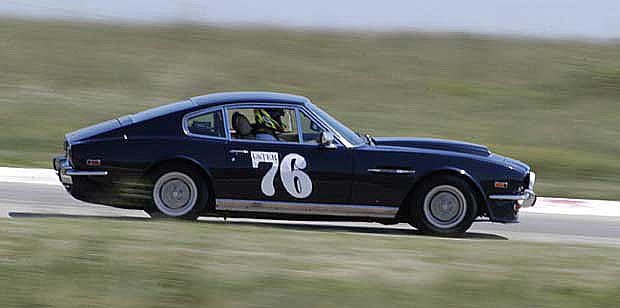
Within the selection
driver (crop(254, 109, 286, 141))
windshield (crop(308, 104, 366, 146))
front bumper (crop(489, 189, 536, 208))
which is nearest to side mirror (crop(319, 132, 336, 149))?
windshield (crop(308, 104, 366, 146))

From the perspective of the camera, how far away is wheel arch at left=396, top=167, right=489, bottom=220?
369 inches

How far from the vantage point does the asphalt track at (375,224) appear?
10172 millimetres

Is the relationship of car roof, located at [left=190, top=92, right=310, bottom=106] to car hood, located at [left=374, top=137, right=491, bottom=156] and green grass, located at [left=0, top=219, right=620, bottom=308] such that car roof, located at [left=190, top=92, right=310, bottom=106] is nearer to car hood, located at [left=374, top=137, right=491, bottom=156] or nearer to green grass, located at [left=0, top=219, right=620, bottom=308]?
car hood, located at [left=374, top=137, right=491, bottom=156]

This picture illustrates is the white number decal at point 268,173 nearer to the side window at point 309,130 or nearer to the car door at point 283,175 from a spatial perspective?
the car door at point 283,175

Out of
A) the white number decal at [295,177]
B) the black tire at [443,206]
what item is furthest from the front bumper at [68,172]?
the black tire at [443,206]

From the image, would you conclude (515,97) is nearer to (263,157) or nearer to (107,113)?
(107,113)

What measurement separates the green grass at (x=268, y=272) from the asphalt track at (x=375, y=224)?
2950mm

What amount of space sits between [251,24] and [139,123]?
16295 mm

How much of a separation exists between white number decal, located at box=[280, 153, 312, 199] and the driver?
1.27 ft

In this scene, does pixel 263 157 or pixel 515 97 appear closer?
pixel 263 157

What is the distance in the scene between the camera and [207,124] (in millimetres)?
9438

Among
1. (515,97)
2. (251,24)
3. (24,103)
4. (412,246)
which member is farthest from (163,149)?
(251,24)

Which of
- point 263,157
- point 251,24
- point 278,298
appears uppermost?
point 251,24

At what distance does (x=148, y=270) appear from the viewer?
588 centimetres
